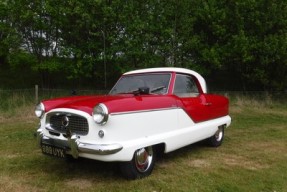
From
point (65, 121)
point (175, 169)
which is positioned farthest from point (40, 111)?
point (175, 169)

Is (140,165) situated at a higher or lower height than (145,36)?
lower

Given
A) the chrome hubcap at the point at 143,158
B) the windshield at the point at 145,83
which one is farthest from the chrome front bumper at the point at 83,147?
the windshield at the point at 145,83

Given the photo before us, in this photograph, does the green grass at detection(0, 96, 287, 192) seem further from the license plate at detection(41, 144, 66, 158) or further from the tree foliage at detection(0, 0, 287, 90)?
the tree foliage at detection(0, 0, 287, 90)

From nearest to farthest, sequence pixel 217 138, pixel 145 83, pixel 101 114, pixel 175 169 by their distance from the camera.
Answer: pixel 101 114
pixel 175 169
pixel 145 83
pixel 217 138

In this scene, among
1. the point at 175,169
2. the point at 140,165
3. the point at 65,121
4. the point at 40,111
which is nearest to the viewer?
the point at 65,121

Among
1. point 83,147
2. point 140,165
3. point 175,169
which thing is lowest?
point 175,169

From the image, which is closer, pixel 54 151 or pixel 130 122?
pixel 130 122

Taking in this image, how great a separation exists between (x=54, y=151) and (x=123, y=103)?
125cm

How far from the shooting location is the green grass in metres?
5.02

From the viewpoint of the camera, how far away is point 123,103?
4973mm

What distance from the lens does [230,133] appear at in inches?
370

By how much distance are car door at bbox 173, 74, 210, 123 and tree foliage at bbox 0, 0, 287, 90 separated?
10.1 meters

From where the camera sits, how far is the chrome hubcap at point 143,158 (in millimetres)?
5284

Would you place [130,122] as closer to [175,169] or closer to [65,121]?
[65,121]
